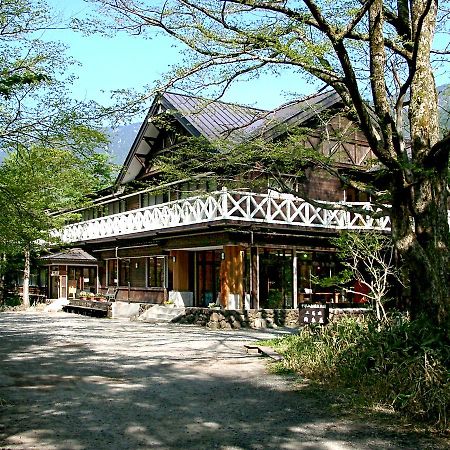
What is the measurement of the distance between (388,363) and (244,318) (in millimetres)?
10810

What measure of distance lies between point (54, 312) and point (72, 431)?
22.7 meters

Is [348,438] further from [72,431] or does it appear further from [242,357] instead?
[242,357]

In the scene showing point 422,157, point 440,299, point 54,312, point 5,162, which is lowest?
point 54,312

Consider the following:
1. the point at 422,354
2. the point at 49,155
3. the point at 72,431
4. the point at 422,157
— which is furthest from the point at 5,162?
the point at 422,354

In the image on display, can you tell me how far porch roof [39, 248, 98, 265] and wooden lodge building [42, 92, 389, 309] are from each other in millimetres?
1558

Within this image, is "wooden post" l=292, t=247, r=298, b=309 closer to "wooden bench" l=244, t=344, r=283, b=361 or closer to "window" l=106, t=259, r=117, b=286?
"wooden bench" l=244, t=344, r=283, b=361

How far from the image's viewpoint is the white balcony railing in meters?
17.9

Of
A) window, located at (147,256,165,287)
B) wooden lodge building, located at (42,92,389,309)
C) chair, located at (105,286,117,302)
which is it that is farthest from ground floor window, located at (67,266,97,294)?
window, located at (147,256,165,287)

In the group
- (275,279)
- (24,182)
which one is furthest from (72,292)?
(24,182)

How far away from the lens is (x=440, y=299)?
7387mm

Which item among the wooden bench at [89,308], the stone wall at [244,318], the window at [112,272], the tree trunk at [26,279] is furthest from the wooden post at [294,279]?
the tree trunk at [26,279]

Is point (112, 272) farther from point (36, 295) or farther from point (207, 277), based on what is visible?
point (207, 277)

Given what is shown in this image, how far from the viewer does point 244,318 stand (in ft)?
58.3

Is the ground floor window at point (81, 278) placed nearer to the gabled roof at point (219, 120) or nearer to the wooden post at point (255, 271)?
the gabled roof at point (219, 120)
